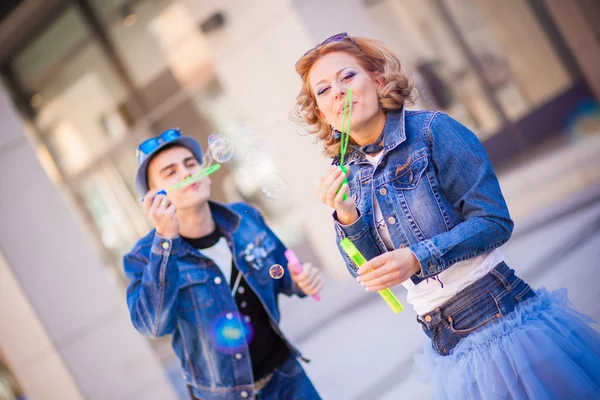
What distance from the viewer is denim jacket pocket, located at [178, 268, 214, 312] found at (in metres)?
1.65

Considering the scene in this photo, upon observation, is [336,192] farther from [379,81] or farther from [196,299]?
[196,299]

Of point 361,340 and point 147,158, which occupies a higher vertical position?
point 147,158

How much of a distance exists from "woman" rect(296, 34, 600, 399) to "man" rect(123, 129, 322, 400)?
530 millimetres

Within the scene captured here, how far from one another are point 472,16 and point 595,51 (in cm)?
162

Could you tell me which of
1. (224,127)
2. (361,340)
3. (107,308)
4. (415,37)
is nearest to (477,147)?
(361,340)

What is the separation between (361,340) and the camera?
3176 millimetres

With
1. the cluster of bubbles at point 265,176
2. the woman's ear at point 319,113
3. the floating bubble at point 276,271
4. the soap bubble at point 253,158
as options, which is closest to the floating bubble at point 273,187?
the cluster of bubbles at point 265,176

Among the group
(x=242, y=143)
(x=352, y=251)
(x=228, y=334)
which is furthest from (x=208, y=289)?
(x=352, y=251)

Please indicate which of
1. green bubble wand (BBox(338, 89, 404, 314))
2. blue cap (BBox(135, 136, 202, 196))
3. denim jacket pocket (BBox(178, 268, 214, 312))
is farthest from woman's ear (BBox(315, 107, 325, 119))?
denim jacket pocket (BBox(178, 268, 214, 312))

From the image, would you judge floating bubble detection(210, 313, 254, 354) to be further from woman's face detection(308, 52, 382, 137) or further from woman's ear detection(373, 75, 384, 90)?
woman's ear detection(373, 75, 384, 90)

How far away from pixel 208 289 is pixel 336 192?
731mm

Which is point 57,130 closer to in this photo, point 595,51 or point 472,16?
point 472,16

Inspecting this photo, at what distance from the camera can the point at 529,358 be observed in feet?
3.59

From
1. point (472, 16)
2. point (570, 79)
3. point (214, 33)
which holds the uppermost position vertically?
point (214, 33)
